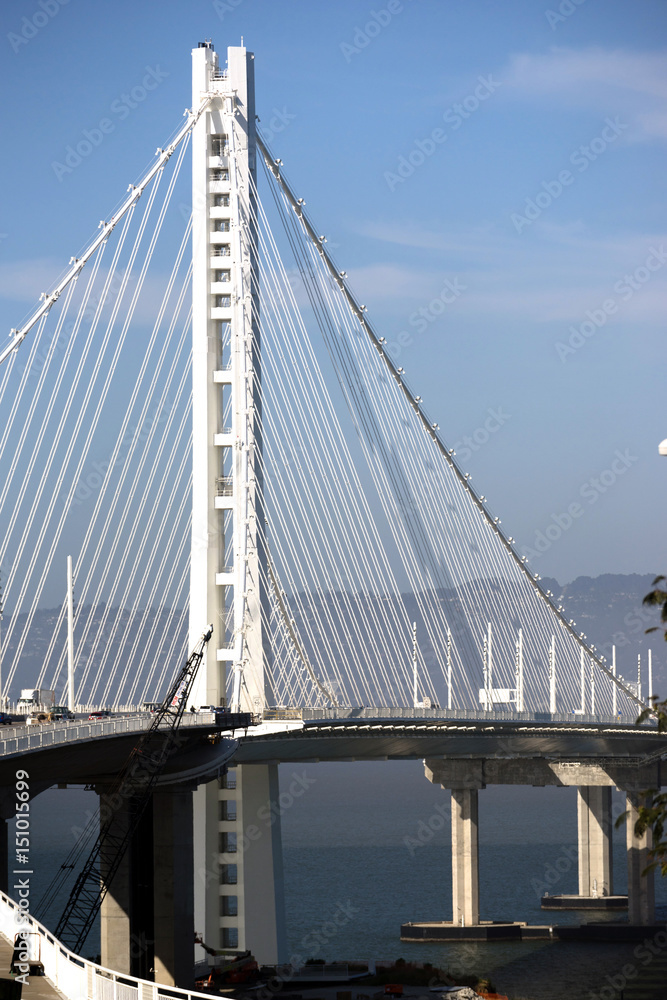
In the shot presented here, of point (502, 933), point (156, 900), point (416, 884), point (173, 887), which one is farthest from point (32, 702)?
Answer: point (416, 884)

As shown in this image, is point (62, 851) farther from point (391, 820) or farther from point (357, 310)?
point (357, 310)

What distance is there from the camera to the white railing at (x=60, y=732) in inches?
1105

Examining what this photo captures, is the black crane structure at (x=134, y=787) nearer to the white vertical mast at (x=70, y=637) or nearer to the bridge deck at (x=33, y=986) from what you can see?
the white vertical mast at (x=70, y=637)

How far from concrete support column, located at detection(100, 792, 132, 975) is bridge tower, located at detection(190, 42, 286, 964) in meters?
3.99

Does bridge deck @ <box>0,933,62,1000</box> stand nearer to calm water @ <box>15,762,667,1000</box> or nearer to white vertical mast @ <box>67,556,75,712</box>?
white vertical mast @ <box>67,556,75,712</box>

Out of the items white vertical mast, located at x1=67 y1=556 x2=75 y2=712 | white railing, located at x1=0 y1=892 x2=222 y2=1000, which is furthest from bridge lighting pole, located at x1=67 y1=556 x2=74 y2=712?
white railing, located at x1=0 y1=892 x2=222 y2=1000

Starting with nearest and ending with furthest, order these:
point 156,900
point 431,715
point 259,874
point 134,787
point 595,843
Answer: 1. point 134,787
2. point 156,900
3. point 259,874
4. point 431,715
5. point 595,843

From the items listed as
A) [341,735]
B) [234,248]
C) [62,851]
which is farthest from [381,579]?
[62,851]

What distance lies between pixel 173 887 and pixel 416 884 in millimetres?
62437

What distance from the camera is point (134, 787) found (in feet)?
137

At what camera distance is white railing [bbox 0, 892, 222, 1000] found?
59.6 ft

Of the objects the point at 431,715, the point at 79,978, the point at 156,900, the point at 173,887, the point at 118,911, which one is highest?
the point at 431,715

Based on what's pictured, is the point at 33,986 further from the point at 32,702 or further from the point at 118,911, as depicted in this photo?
the point at 32,702

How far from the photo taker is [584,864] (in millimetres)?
89500
